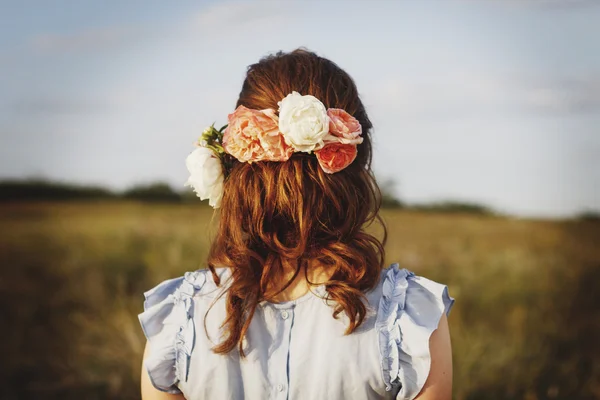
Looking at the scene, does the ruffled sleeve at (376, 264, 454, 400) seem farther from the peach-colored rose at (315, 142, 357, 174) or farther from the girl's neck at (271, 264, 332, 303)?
the peach-colored rose at (315, 142, 357, 174)

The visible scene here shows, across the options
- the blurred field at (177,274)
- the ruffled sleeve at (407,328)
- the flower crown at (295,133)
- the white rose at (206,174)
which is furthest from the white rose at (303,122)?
the blurred field at (177,274)

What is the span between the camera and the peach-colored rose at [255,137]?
1.57 m

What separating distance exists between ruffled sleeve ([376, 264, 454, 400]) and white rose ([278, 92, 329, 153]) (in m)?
0.39

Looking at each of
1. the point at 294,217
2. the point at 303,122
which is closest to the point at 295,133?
the point at 303,122

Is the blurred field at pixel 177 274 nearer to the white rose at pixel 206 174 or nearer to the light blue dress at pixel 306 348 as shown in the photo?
the white rose at pixel 206 174

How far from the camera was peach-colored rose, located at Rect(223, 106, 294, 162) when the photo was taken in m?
1.57

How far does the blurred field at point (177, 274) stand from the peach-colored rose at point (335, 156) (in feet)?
8.44

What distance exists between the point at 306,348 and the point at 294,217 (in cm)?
32

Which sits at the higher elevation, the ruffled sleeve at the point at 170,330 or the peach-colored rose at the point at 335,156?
the peach-colored rose at the point at 335,156

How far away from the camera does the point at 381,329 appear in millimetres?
1545

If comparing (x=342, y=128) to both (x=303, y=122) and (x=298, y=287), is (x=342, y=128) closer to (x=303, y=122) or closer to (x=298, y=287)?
(x=303, y=122)

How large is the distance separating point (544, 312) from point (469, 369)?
3.58 feet

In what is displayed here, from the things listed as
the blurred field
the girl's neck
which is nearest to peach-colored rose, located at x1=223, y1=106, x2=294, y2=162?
the girl's neck

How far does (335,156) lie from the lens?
62.4 inches
